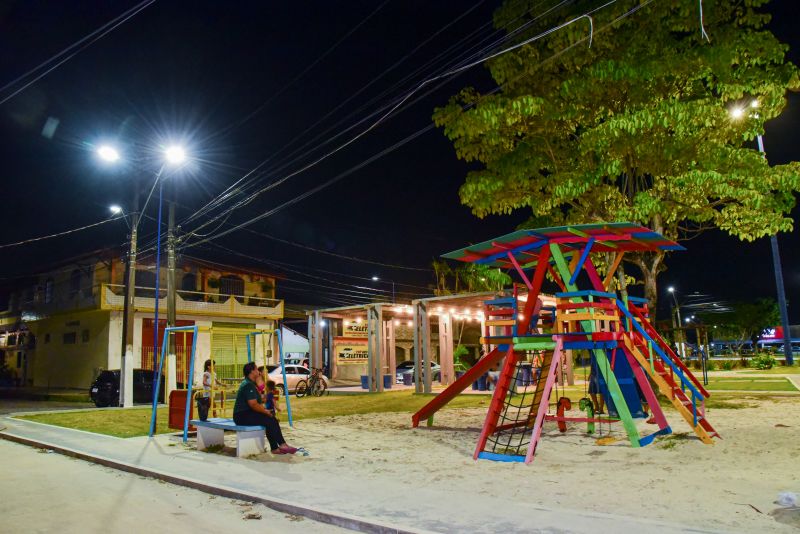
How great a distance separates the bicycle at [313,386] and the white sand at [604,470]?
1285 cm

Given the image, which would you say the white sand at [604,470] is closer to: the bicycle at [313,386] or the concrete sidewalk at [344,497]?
the concrete sidewalk at [344,497]

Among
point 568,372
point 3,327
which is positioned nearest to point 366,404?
point 568,372

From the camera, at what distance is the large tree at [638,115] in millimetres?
12148

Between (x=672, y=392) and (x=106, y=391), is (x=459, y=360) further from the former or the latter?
(x=672, y=392)

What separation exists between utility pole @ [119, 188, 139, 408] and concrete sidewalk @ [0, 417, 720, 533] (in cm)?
1104

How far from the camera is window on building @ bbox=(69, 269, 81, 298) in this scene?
3477 centimetres

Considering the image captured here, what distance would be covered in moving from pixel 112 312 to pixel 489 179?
25.3 meters

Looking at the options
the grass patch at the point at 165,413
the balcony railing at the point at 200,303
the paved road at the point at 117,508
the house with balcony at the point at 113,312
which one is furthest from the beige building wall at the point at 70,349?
the paved road at the point at 117,508

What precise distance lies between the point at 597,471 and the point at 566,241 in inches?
168

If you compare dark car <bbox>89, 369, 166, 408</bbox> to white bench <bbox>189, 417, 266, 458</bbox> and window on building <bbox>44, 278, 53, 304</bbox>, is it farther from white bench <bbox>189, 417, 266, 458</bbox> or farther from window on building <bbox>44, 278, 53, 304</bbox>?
window on building <bbox>44, 278, 53, 304</bbox>

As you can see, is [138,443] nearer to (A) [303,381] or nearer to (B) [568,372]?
(A) [303,381]

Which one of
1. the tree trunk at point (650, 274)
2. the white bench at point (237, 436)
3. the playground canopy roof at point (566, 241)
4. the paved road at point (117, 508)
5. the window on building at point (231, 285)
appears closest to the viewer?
the paved road at point (117, 508)

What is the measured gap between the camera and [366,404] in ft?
64.7

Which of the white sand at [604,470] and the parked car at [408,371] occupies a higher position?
the parked car at [408,371]
